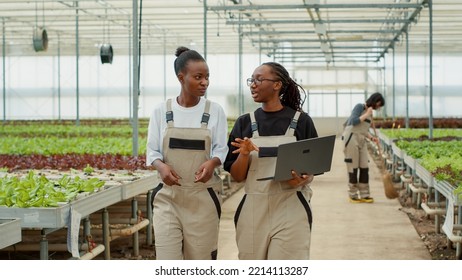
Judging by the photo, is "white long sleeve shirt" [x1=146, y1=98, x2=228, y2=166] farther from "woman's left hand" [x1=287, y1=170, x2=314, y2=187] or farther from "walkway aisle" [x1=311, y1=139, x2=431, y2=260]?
"walkway aisle" [x1=311, y1=139, x2=431, y2=260]

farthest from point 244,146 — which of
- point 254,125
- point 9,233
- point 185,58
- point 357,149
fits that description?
point 357,149

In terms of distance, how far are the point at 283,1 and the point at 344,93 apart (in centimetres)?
1632

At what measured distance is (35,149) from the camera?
8641mm

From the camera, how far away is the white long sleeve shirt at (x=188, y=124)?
3.20 meters

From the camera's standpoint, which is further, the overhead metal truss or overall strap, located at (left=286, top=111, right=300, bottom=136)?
the overhead metal truss

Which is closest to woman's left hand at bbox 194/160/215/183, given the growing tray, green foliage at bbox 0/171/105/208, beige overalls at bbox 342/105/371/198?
the growing tray

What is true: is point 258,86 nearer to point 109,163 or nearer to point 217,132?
point 217,132

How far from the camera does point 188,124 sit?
3211 mm

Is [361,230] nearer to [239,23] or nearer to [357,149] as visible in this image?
[357,149]

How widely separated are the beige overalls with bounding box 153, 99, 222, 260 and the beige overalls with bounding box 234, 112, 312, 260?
5.4 inches

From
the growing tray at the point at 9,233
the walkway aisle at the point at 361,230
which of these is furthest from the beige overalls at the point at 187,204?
the walkway aisle at the point at 361,230

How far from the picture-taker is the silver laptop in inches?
117

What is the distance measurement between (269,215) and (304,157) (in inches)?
10.3

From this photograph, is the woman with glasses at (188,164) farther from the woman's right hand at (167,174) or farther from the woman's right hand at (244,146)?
the woman's right hand at (244,146)
